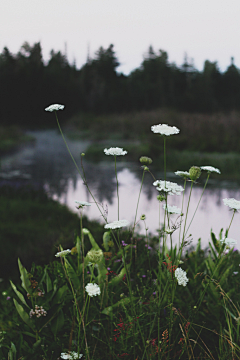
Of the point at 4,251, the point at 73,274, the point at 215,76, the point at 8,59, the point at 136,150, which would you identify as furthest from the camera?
the point at 215,76

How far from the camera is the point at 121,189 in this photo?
7.31 metres

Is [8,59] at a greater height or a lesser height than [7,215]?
greater

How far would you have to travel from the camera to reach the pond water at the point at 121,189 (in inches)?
189

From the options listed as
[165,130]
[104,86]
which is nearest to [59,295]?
[165,130]

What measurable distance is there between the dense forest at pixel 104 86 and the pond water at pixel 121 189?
8787 mm

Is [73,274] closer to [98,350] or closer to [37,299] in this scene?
[37,299]

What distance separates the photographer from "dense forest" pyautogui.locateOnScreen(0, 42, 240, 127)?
827 inches

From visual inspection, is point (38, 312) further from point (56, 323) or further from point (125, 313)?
point (125, 313)

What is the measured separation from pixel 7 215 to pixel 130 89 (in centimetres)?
2413

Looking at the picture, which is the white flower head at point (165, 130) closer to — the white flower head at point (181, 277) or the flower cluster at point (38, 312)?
the white flower head at point (181, 277)

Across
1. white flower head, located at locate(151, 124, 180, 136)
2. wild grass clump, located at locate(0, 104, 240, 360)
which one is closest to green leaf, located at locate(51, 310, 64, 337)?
wild grass clump, located at locate(0, 104, 240, 360)

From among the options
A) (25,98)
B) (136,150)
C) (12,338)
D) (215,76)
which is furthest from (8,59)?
(12,338)

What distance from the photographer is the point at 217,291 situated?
1782 mm

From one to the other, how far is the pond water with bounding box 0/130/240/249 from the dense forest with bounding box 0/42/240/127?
28.8ft
